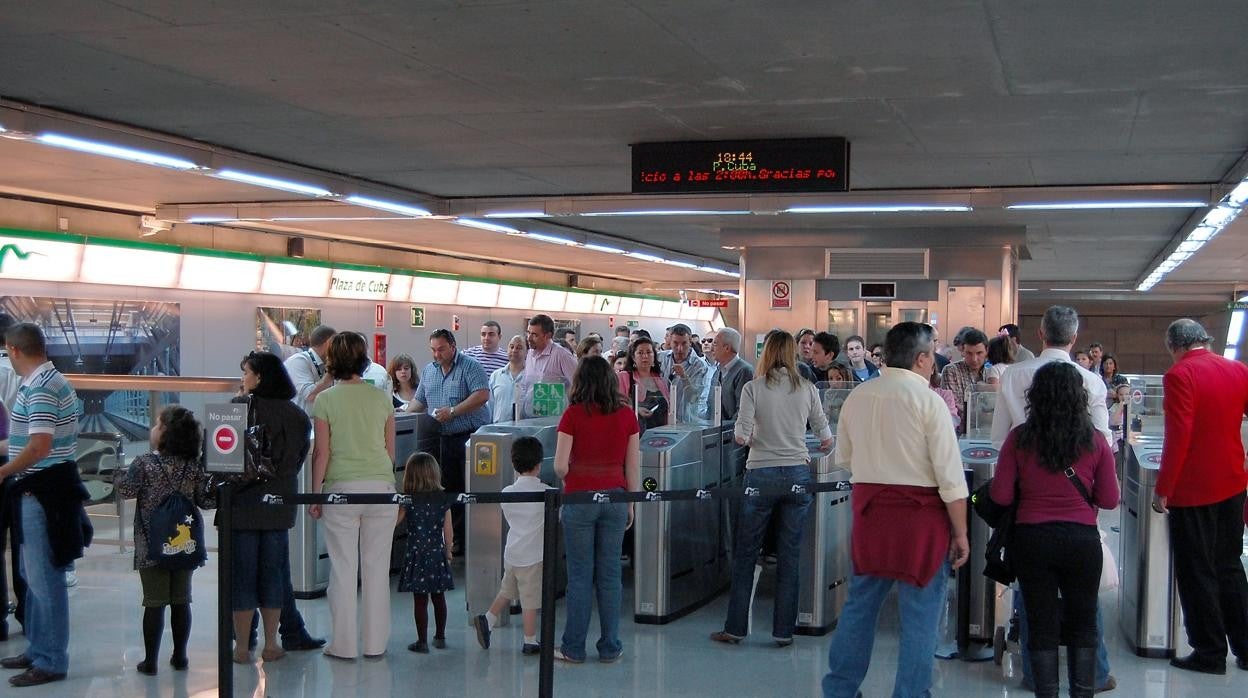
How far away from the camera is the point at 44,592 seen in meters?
5.43

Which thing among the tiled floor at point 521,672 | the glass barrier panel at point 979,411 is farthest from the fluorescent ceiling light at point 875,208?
the tiled floor at point 521,672

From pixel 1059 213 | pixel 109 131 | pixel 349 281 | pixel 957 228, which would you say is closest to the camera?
pixel 109 131

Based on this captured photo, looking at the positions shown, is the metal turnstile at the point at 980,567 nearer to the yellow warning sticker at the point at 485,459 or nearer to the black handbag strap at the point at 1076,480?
the black handbag strap at the point at 1076,480

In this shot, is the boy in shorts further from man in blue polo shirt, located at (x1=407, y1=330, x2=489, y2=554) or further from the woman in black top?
man in blue polo shirt, located at (x1=407, y1=330, x2=489, y2=554)

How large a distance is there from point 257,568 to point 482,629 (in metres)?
1.22

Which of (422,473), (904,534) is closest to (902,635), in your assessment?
(904,534)

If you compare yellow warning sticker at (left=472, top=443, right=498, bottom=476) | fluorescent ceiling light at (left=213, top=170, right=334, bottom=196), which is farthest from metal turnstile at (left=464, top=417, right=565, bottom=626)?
fluorescent ceiling light at (left=213, top=170, right=334, bottom=196)

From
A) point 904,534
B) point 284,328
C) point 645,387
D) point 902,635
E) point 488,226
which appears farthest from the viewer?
point 284,328

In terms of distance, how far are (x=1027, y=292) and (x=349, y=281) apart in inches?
733

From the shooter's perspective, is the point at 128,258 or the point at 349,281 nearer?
the point at 128,258

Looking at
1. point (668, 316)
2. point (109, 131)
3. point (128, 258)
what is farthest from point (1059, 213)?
point (668, 316)

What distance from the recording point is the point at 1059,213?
12383 millimetres

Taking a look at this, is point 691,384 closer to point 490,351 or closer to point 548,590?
point 490,351

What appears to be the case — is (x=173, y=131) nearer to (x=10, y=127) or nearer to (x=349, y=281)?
(x=10, y=127)
